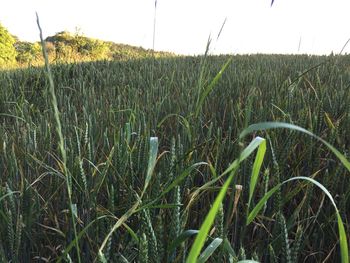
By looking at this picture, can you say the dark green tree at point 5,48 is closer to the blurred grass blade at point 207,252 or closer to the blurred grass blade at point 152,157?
the blurred grass blade at point 152,157

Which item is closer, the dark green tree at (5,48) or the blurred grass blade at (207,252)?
the blurred grass blade at (207,252)

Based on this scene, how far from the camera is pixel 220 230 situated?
2.30 ft

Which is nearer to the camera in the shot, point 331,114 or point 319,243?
point 319,243

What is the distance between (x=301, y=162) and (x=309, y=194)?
16.5 inches

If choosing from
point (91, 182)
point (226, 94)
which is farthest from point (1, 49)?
point (91, 182)

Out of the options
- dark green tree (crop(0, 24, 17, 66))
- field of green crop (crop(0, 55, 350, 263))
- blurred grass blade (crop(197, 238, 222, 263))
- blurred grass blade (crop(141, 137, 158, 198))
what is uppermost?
blurred grass blade (crop(141, 137, 158, 198))

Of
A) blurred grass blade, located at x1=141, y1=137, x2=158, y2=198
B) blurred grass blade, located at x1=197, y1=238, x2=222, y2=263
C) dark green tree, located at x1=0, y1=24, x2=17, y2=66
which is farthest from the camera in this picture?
dark green tree, located at x1=0, y1=24, x2=17, y2=66

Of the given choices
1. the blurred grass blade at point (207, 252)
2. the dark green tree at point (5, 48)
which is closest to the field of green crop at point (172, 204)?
the blurred grass blade at point (207, 252)

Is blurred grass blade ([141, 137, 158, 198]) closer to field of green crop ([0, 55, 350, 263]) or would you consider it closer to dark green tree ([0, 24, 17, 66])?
field of green crop ([0, 55, 350, 263])

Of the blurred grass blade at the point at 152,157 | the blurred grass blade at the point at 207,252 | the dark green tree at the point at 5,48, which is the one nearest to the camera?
the blurred grass blade at the point at 207,252

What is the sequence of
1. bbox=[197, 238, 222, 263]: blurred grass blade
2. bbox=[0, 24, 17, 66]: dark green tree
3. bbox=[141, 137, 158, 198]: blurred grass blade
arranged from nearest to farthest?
bbox=[197, 238, 222, 263]: blurred grass blade → bbox=[141, 137, 158, 198]: blurred grass blade → bbox=[0, 24, 17, 66]: dark green tree

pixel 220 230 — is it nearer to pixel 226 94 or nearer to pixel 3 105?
pixel 226 94

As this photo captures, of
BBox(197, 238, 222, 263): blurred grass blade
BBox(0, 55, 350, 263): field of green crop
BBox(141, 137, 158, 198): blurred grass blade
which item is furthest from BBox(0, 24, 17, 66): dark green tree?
BBox(197, 238, 222, 263): blurred grass blade

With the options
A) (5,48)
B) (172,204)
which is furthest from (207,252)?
(5,48)
